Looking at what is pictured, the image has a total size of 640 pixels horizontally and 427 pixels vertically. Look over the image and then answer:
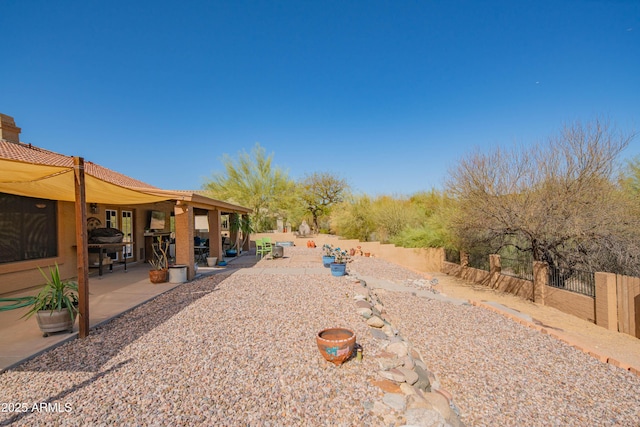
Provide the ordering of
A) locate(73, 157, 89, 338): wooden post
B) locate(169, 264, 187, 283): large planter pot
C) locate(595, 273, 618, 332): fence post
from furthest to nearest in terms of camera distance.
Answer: locate(169, 264, 187, 283): large planter pot
locate(595, 273, 618, 332): fence post
locate(73, 157, 89, 338): wooden post

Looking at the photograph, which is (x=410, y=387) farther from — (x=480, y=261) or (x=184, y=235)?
(x=480, y=261)

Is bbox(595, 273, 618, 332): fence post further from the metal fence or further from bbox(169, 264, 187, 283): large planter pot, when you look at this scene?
bbox(169, 264, 187, 283): large planter pot

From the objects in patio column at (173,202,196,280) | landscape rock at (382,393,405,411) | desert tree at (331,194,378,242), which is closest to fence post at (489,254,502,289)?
desert tree at (331,194,378,242)

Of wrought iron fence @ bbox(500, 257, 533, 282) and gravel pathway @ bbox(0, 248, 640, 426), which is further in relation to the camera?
wrought iron fence @ bbox(500, 257, 533, 282)

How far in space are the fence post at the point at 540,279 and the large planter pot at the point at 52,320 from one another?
429 inches

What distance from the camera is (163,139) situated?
17859mm

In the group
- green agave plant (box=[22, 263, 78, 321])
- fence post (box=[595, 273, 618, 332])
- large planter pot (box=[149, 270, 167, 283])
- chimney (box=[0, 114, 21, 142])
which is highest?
chimney (box=[0, 114, 21, 142])

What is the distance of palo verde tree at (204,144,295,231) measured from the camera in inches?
850

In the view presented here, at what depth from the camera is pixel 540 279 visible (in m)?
8.85

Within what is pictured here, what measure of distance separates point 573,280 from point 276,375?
8.82 m

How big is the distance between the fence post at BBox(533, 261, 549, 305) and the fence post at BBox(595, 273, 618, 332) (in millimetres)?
1867

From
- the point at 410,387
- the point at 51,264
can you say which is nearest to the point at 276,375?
the point at 410,387

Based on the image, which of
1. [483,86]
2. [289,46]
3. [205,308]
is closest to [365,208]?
[483,86]

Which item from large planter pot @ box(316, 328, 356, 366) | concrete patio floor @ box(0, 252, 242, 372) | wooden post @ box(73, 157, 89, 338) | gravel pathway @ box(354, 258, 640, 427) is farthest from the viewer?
wooden post @ box(73, 157, 89, 338)
